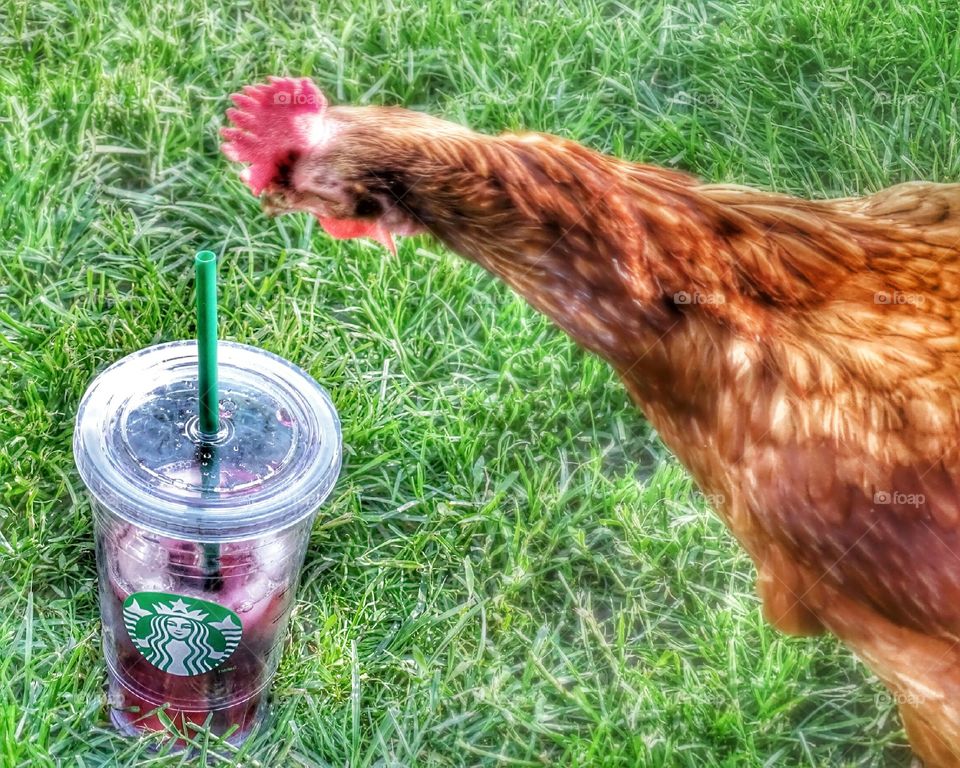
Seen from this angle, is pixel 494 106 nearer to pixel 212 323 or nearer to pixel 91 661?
pixel 212 323

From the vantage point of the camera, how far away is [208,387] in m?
1.59

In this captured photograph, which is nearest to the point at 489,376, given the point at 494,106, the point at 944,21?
the point at 494,106

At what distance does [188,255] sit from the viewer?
2338 mm

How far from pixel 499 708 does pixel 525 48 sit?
4.33 feet

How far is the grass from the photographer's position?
1.85 m

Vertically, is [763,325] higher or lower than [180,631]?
higher

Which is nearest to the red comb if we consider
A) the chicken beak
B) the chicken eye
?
the chicken beak

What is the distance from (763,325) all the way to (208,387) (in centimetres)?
69

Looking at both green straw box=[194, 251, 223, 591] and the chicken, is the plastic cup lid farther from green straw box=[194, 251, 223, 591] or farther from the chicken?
the chicken

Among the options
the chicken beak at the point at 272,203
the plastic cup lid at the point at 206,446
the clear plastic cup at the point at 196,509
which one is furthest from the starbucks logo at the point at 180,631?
the chicken beak at the point at 272,203

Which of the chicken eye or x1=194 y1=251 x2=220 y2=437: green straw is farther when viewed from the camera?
the chicken eye

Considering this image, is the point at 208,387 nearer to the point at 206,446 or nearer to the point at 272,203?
the point at 206,446

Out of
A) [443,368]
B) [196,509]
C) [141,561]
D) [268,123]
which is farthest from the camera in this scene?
[443,368]

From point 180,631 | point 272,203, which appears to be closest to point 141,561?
point 180,631
